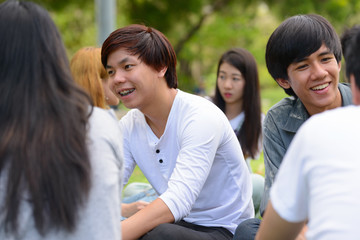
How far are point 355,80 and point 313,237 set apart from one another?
19.0 inches

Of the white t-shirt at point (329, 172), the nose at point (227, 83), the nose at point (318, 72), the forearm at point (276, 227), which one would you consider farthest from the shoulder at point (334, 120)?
the nose at point (227, 83)

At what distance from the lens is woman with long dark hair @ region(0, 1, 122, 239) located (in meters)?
1.53

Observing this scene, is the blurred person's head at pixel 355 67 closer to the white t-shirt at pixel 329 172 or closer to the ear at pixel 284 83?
the white t-shirt at pixel 329 172

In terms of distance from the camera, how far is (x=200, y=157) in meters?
2.55

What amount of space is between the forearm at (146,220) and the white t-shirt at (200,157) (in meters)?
0.15

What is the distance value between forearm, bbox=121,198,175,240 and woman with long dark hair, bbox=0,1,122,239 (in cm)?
76

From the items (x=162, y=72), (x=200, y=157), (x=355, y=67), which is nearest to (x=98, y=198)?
(x=355, y=67)

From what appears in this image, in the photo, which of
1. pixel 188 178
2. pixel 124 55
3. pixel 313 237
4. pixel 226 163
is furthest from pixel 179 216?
pixel 313 237

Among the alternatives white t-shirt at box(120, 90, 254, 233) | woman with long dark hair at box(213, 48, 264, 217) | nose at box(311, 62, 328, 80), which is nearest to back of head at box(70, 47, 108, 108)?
white t-shirt at box(120, 90, 254, 233)

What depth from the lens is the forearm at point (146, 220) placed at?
2389mm

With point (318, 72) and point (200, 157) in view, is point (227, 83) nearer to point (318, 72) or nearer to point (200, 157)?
point (318, 72)

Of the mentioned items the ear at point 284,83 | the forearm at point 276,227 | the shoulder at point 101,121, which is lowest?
the forearm at point 276,227

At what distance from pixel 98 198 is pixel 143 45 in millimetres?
1319

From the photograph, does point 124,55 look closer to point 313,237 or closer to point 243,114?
point 313,237
